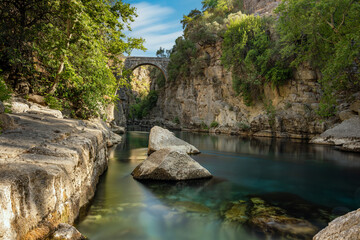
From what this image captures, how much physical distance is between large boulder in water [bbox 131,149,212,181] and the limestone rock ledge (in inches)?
81.9

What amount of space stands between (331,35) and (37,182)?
731 inches

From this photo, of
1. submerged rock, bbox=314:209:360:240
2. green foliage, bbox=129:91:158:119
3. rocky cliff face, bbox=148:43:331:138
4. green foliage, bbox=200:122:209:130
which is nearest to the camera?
submerged rock, bbox=314:209:360:240

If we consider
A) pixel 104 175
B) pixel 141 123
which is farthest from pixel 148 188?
pixel 141 123

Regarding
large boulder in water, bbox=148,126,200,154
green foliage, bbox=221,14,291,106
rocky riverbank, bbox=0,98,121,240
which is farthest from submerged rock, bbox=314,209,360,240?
green foliage, bbox=221,14,291,106

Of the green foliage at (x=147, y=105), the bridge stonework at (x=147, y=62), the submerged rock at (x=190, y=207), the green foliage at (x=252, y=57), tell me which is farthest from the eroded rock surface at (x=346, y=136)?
the green foliage at (x=147, y=105)

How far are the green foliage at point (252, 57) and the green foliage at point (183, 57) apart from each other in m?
7.51

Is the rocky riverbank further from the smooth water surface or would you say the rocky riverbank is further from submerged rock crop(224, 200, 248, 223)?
submerged rock crop(224, 200, 248, 223)

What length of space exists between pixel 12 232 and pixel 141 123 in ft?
158

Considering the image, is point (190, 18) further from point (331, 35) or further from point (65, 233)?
point (65, 233)

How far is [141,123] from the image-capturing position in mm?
49562

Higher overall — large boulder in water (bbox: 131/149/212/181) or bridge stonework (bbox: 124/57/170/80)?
bridge stonework (bbox: 124/57/170/80)

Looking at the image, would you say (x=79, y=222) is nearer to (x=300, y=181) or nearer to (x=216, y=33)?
(x=300, y=181)

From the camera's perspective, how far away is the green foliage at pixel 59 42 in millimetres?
7578

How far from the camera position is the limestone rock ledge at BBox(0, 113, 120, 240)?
190 centimetres
